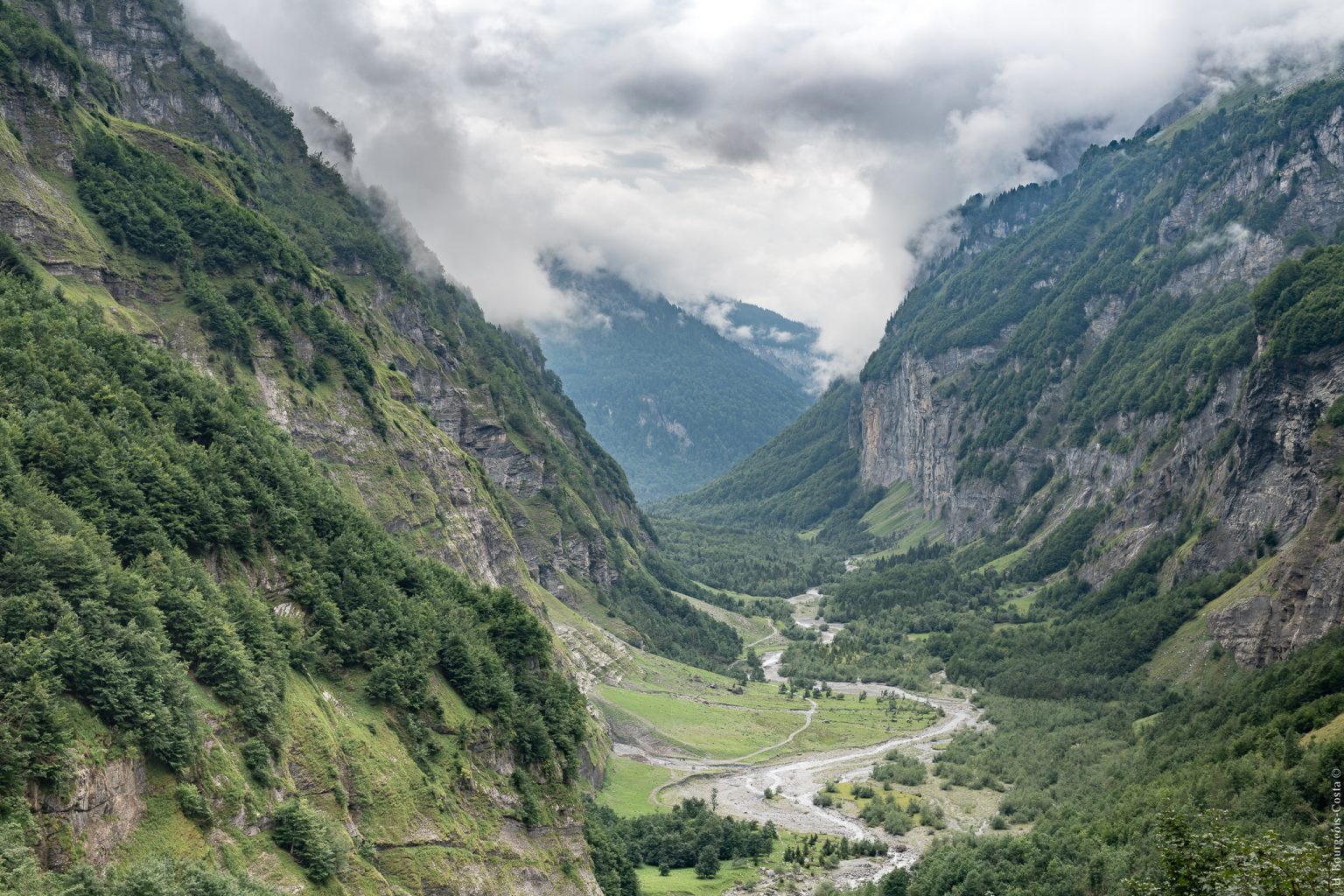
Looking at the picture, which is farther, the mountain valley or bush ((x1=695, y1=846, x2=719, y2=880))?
bush ((x1=695, y1=846, x2=719, y2=880))

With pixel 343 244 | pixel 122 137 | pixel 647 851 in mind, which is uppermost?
pixel 343 244

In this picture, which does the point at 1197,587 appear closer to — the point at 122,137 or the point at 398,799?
the point at 398,799

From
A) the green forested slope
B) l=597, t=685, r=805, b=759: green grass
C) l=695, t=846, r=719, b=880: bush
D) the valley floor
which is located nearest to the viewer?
the green forested slope

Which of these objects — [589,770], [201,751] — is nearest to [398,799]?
[201,751]

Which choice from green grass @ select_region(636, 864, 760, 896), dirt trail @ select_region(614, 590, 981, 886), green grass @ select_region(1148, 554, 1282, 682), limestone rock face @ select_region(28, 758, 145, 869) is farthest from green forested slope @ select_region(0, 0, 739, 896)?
green grass @ select_region(1148, 554, 1282, 682)

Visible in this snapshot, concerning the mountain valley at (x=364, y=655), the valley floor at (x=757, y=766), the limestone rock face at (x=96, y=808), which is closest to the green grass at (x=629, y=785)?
the valley floor at (x=757, y=766)

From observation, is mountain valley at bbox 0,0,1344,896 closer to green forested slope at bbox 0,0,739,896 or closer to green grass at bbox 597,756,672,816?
green forested slope at bbox 0,0,739,896
